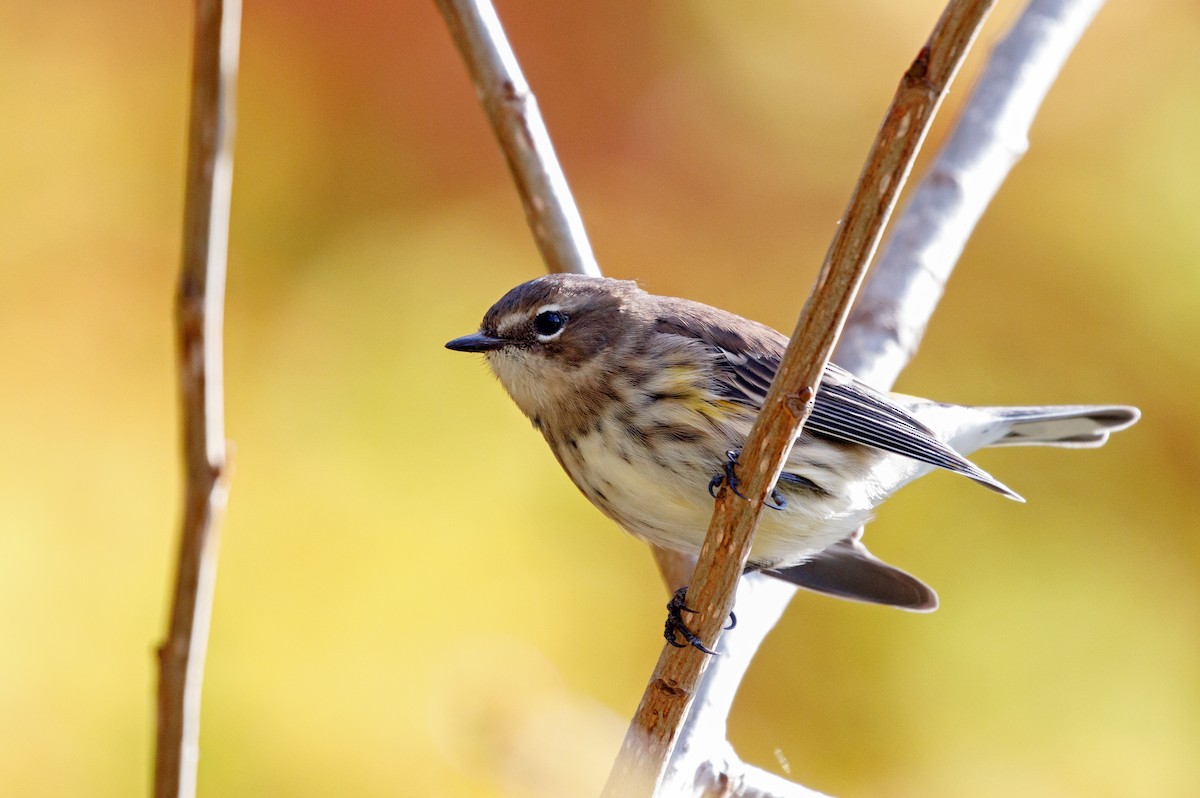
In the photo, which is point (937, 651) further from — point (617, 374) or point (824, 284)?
point (824, 284)

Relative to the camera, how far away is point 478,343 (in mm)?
2592

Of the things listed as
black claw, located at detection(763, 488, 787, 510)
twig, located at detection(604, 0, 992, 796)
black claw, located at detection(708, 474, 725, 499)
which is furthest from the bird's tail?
twig, located at detection(604, 0, 992, 796)

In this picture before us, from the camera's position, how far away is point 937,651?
3.25m

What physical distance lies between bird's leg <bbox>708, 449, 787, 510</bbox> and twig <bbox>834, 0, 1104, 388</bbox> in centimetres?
56

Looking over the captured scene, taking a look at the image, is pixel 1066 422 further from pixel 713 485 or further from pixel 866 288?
pixel 713 485

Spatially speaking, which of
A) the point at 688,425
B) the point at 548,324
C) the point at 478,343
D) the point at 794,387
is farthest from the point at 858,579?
the point at 794,387

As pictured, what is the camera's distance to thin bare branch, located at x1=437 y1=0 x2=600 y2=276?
2.08 metres

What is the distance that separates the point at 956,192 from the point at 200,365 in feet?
7.45

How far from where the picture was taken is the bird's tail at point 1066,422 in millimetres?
2949

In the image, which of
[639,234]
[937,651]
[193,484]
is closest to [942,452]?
[937,651]

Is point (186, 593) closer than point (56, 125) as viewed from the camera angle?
Yes

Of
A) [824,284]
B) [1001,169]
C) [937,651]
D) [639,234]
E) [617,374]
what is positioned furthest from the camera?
[639,234]

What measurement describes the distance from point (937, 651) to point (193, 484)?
261 cm

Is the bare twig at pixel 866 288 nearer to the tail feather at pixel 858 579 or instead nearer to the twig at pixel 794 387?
the tail feather at pixel 858 579
